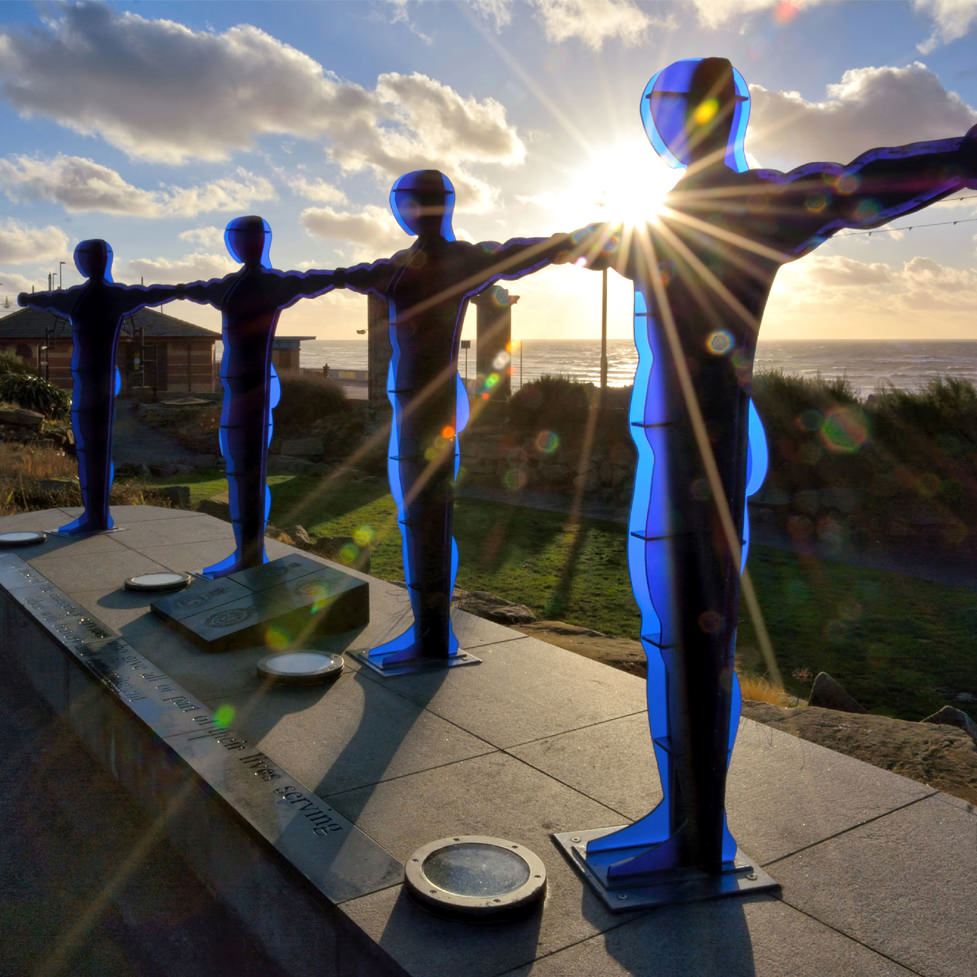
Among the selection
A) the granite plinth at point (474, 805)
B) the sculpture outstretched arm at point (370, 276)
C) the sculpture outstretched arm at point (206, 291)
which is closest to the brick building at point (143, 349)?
the sculpture outstretched arm at point (206, 291)

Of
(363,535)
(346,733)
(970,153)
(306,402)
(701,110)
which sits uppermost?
(701,110)

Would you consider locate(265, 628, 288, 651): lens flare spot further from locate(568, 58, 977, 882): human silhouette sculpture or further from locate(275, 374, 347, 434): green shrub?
locate(275, 374, 347, 434): green shrub

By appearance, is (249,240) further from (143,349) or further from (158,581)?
(143,349)

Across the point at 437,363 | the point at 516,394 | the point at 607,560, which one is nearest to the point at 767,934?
the point at 437,363

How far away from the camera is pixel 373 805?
3.74m

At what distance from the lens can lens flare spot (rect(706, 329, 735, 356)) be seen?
312 cm

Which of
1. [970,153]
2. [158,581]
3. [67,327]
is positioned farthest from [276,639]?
[67,327]

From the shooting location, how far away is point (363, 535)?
1345 centimetres

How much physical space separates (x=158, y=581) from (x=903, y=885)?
18.4 feet

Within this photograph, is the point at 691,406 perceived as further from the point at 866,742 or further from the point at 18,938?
the point at 18,938

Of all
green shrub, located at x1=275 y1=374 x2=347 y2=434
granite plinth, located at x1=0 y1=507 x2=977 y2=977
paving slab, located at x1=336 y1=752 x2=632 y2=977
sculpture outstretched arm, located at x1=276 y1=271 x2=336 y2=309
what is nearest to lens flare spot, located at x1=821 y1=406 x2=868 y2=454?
granite plinth, located at x1=0 y1=507 x2=977 y2=977

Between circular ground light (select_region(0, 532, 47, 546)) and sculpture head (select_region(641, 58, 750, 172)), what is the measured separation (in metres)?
7.37

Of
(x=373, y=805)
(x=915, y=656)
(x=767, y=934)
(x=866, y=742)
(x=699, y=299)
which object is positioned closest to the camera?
(x=767, y=934)

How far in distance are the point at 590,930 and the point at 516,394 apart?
19.8 metres
